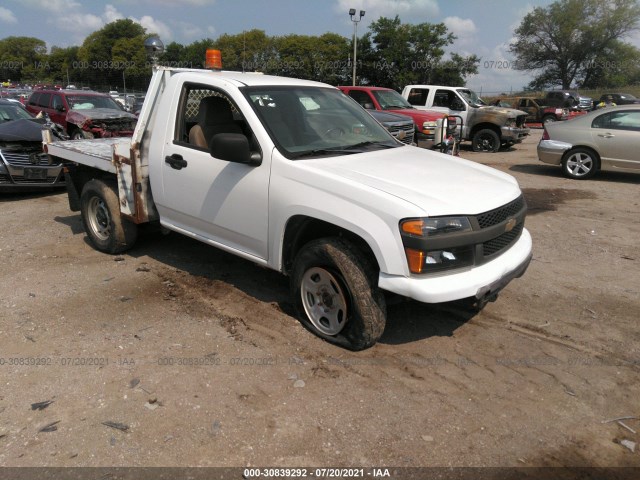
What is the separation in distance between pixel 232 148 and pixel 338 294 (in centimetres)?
133

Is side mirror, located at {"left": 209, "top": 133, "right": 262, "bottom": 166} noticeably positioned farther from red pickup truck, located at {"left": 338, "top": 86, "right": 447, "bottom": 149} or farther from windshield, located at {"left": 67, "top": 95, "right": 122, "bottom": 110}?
windshield, located at {"left": 67, "top": 95, "right": 122, "bottom": 110}

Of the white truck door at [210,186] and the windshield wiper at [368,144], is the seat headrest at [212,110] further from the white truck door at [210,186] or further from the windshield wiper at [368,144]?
the windshield wiper at [368,144]

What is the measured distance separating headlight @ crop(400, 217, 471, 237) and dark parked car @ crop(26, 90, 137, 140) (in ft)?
35.6

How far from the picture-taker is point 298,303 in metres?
3.93

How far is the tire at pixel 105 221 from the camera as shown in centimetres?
539

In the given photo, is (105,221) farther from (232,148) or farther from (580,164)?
(580,164)

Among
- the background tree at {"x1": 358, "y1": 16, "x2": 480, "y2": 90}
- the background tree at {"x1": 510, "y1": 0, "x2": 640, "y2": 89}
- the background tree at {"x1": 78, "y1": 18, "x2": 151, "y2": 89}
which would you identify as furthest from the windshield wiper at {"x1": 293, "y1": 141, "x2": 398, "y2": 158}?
the background tree at {"x1": 78, "y1": 18, "x2": 151, "y2": 89}

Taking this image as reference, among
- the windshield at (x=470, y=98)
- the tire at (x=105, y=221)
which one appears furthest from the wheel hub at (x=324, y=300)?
the windshield at (x=470, y=98)

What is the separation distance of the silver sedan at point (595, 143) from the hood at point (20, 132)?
33.3 feet

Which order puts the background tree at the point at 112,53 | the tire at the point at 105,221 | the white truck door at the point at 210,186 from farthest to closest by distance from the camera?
the background tree at the point at 112,53, the tire at the point at 105,221, the white truck door at the point at 210,186

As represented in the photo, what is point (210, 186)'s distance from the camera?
4191 mm

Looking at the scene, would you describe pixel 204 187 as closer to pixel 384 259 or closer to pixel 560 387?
pixel 384 259

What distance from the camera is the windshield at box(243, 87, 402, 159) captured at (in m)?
3.93

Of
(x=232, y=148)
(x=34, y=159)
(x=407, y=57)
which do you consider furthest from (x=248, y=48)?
(x=232, y=148)
